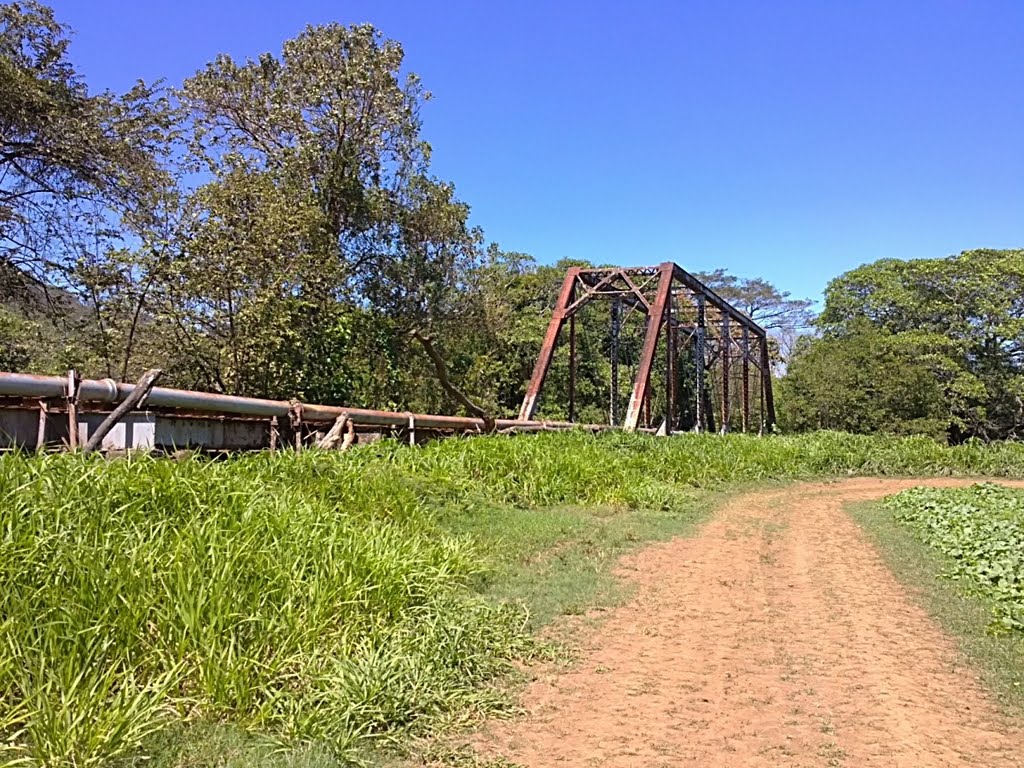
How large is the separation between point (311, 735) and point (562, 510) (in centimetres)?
602

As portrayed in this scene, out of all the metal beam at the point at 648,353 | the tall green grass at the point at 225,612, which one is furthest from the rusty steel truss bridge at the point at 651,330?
the tall green grass at the point at 225,612

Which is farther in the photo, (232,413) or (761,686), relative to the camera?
(232,413)

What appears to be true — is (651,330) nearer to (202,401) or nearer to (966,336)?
(202,401)

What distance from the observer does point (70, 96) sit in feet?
35.3

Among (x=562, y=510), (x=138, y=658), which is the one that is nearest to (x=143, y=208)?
(x=562, y=510)

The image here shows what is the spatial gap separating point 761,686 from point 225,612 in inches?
103

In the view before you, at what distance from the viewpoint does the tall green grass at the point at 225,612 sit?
116 inches

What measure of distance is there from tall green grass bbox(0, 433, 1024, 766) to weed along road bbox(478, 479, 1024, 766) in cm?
51

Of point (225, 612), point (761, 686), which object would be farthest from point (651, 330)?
point (225, 612)

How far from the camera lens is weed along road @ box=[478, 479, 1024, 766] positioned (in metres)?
3.10

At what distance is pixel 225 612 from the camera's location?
3.52 metres

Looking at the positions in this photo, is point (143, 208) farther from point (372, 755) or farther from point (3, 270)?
point (372, 755)

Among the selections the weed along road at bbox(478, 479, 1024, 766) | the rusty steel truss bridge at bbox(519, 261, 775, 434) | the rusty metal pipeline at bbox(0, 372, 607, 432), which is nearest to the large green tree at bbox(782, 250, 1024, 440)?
the rusty steel truss bridge at bbox(519, 261, 775, 434)

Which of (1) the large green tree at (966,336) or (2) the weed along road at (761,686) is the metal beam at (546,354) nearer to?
(2) the weed along road at (761,686)
